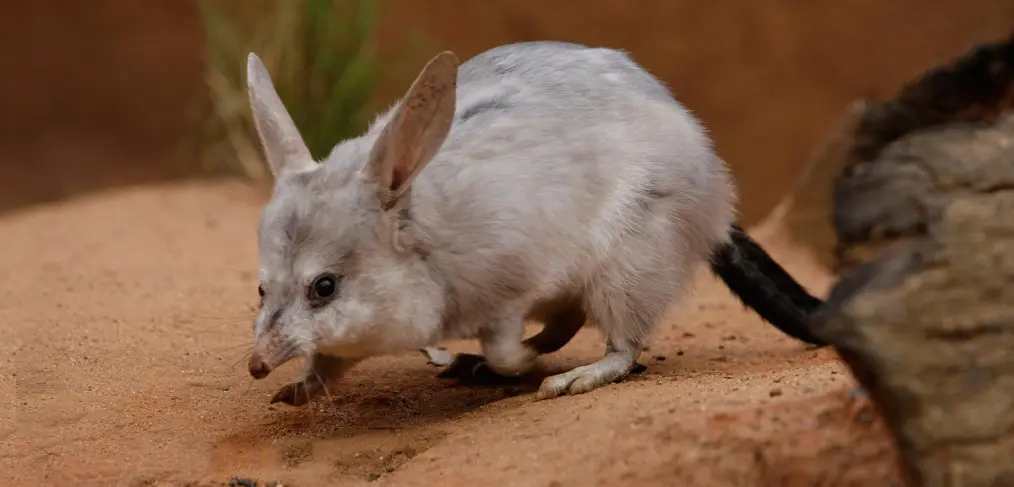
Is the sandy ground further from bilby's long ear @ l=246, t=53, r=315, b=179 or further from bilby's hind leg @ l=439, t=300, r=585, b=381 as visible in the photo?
bilby's long ear @ l=246, t=53, r=315, b=179

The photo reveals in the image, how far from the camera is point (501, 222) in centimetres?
323

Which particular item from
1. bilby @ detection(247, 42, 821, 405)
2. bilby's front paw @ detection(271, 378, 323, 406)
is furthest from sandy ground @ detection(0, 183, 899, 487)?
bilby @ detection(247, 42, 821, 405)

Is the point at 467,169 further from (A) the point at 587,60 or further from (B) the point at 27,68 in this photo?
(B) the point at 27,68

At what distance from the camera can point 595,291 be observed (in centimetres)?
347

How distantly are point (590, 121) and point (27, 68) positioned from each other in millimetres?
7960

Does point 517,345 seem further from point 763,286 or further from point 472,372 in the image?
point 763,286

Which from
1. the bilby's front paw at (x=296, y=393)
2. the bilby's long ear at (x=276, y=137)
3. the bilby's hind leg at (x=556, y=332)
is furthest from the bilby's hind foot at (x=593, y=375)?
the bilby's long ear at (x=276, y=137)

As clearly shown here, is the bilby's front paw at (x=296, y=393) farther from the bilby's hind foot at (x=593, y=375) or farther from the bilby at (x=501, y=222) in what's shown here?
the bilby's hind foot at (x=593, y=375)

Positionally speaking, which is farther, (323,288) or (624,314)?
(624,314)

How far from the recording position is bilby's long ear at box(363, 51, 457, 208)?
2930 millimetres

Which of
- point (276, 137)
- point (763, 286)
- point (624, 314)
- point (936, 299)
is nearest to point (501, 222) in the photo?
point (624, 314)

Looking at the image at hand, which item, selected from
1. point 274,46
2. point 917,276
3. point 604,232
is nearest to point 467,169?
point 604,232

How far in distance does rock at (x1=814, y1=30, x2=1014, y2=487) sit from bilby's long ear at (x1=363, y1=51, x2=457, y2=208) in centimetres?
113

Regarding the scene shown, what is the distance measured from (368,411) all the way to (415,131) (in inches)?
37.6
